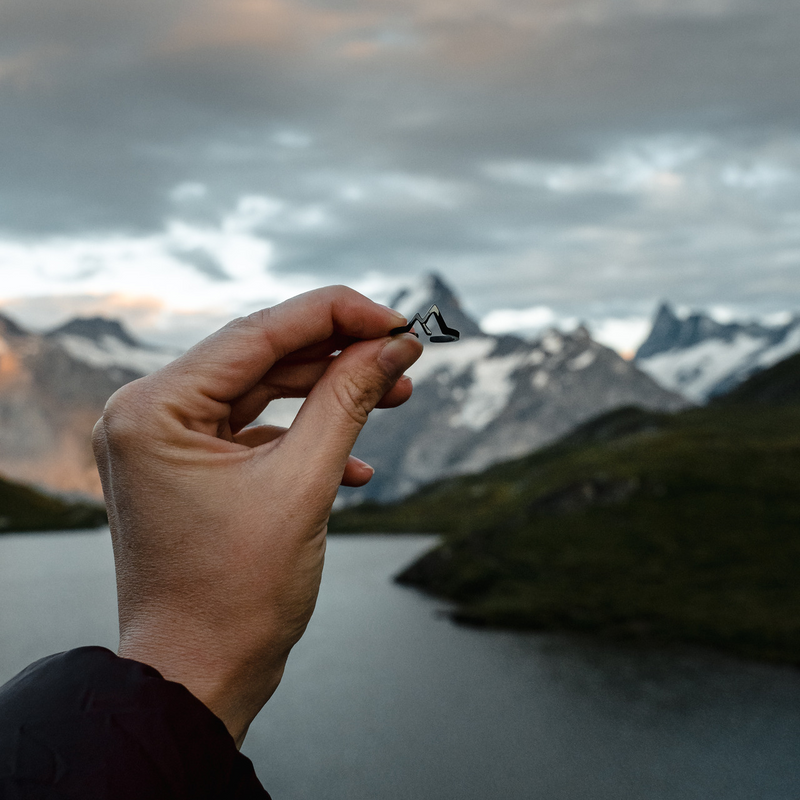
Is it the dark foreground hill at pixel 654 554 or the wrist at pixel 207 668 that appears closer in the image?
the wrist at pixel 207 668

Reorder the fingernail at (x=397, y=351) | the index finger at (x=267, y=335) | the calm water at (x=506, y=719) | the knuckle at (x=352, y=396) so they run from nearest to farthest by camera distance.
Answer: the index finger at (x=267, y=335) < the knuckle at (x=352, y=396) < the fingernail at (x=397, y=351) < the calm water at (x=506, y=719)

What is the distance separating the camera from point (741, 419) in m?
117

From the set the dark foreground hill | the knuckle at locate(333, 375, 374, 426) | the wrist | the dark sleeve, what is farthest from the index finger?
the dark foreground hill

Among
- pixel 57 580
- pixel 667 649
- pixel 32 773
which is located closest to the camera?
pixel 32 773

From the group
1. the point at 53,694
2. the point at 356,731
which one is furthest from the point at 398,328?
the point at 356,731

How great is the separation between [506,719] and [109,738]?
3465 cm

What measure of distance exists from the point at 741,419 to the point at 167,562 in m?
126

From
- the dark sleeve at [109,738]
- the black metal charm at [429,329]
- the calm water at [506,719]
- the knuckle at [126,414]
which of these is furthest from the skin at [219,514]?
the calm water at [506,719]

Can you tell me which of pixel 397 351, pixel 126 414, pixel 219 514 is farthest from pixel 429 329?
pixel 126 414

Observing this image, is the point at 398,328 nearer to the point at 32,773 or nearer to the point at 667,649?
the point at 32,773

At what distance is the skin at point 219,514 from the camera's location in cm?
361

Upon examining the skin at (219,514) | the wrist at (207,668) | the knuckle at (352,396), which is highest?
the knuckle at (352,396)

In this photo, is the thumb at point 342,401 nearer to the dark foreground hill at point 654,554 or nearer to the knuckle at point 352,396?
the knuckle at point 352,396

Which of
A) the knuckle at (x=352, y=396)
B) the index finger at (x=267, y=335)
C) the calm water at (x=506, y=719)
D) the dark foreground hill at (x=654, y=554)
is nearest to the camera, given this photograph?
the index finger at (x=267, y=335)
